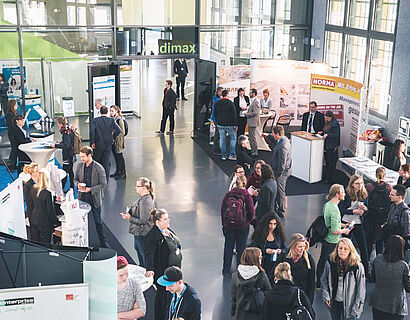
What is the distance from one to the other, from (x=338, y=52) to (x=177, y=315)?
10.6 m

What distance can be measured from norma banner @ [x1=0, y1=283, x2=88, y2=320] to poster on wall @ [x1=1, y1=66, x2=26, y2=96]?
9.23 meters

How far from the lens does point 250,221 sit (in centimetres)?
726

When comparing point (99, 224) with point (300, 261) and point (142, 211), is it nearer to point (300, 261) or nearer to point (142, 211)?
point (142, 211)

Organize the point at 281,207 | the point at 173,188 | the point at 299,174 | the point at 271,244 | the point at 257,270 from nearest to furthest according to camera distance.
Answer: the point at 257,270
the point at 271,244
the point at 281,207
the point at 173,188
the point at 299,174

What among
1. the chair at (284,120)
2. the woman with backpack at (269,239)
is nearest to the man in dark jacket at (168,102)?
the chair at (284,120)

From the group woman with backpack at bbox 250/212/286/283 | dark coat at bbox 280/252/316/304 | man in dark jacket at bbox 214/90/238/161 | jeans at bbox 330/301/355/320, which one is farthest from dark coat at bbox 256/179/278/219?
man in dark jacket at bbox 214/90/238/161

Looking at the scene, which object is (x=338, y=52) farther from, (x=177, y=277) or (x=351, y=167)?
(x=177, y=277)

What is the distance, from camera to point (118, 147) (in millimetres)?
10734

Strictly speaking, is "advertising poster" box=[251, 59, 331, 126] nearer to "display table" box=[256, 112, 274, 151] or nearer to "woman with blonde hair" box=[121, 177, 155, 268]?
"display table" box=[256, 112, 274, 151]

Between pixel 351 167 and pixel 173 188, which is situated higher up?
pixel 351 167

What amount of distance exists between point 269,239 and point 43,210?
273 cm

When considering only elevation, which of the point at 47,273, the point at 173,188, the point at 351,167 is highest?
the point at 47,273

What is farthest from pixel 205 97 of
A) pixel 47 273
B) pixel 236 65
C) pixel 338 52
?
pixel 47 273

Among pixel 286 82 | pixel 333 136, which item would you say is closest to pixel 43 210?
pixel 333 136
